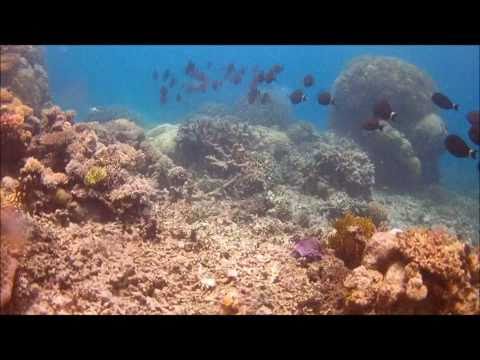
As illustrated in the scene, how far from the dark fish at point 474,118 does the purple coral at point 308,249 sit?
13.2 feet

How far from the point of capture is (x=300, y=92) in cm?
1222

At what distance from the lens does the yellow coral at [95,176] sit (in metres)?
6.87

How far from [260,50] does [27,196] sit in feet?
473

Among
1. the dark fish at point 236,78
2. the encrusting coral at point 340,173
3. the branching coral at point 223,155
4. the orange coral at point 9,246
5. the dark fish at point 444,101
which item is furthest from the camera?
the dark fish at point 236,78

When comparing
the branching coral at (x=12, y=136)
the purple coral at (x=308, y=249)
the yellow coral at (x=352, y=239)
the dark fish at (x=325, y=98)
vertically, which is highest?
the dark fish at (x=325, y=98)

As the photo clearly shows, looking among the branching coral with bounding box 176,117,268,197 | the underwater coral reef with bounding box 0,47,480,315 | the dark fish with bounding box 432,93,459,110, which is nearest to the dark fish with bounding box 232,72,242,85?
the branching coral with bounding box 176,117,268,197

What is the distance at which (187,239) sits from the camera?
7.49m

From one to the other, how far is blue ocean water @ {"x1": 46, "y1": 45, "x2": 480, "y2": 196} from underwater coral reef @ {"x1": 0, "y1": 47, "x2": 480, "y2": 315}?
59.7ft

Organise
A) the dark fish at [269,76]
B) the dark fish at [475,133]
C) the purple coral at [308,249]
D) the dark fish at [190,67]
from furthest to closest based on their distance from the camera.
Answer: the dark fish at [190,67] < the dark fish at [269,76] < the dark fish at [475,133] < the purple coral at [308,249]

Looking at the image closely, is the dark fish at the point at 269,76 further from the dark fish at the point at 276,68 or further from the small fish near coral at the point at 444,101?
the small fish near coral at the point at 444,101

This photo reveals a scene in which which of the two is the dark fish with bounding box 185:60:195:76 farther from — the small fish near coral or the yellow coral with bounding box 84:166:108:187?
A: the yellow coral with bounding box 84:166:108:187

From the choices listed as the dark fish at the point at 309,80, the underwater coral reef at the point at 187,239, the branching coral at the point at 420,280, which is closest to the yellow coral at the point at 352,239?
the underwater coral reef at the point at 187,239

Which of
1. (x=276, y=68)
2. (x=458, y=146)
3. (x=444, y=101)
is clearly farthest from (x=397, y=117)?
(x=458, y=146)
